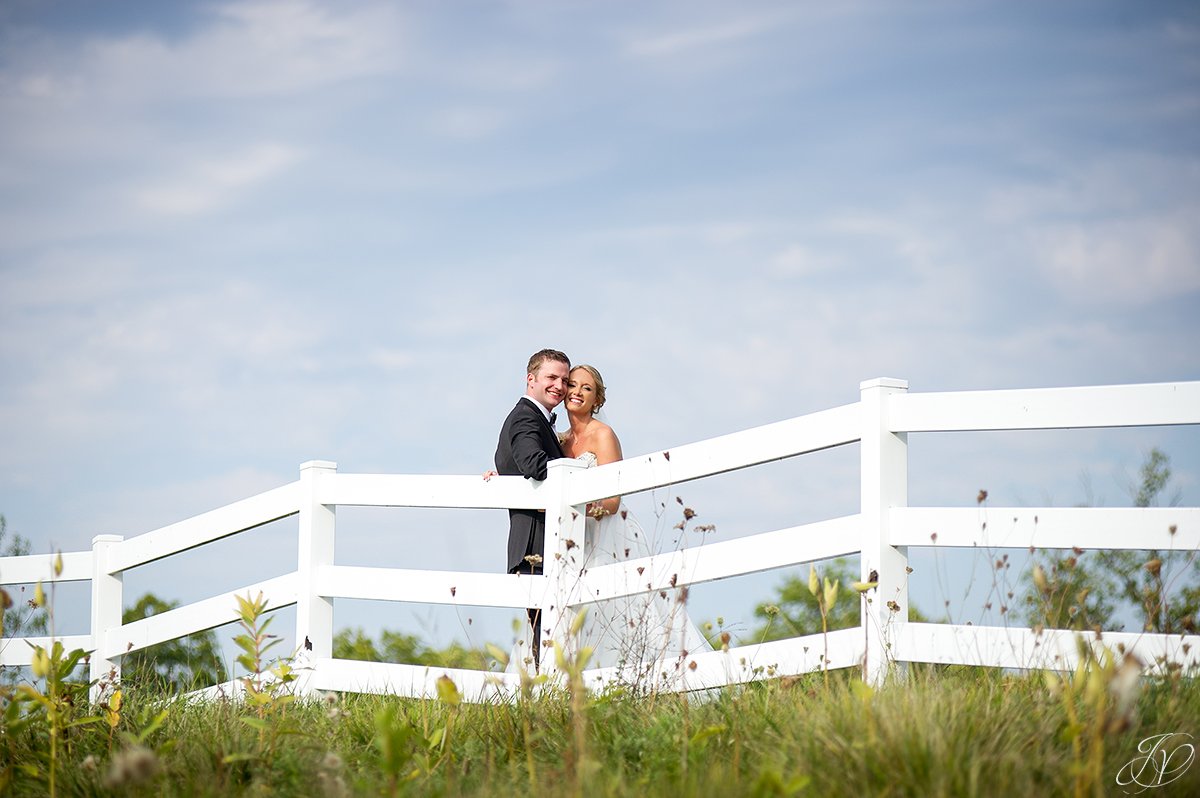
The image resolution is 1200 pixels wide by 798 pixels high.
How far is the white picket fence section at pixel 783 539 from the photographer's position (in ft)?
16.7

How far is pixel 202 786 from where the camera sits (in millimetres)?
3846

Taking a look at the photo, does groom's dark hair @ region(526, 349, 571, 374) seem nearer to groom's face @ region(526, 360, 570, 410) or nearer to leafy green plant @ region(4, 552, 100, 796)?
groom's face @ region(526, 360, 570, 410)

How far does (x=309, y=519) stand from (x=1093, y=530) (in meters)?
5.32

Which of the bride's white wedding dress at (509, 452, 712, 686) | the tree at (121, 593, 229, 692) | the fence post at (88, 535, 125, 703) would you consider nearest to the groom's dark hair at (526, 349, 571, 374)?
the bride's white wedding dress at (509, 452, 712, 686)

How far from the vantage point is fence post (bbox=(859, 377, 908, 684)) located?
5512mm

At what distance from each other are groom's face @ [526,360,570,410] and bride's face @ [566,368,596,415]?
5.5 inches

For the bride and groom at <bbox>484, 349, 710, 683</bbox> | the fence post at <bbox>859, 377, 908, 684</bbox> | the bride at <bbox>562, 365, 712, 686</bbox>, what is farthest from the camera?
the bride and groom at <bbox>484, 349, 710, 683</bbox>

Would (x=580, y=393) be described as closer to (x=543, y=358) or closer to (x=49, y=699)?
(x=543, y=358)

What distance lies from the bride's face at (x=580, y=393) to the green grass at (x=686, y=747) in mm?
3596

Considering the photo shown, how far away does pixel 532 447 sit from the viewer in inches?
298

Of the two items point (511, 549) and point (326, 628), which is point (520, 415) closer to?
point (511, 549)

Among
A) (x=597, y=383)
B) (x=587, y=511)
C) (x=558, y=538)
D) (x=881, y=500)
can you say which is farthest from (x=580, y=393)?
(x=881, y=500)

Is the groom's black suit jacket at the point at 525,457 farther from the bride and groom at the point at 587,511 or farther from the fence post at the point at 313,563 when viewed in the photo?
the fence post at the point at 313,563

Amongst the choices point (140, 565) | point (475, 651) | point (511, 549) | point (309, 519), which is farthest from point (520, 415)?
point (140, 565)
